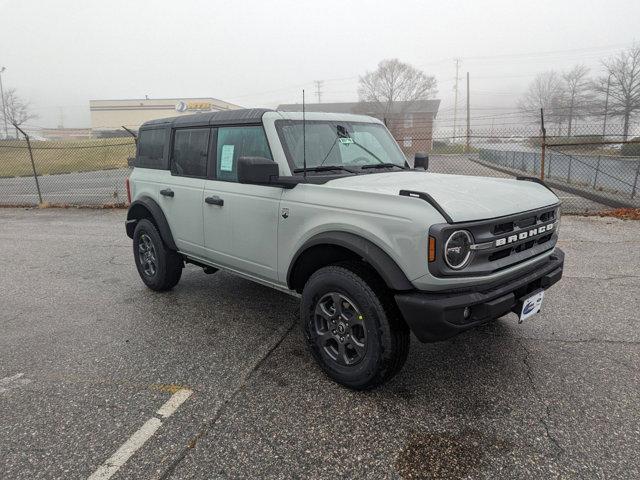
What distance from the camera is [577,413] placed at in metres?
2.60

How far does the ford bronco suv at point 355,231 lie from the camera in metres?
2.48

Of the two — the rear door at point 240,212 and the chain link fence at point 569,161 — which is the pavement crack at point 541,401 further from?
the chain link fence at point 569,161

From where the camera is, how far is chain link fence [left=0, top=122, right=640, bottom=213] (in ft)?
34.0

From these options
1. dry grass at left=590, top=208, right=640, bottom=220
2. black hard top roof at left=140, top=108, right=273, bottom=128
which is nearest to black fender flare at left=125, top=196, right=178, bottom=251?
black hard top roof at left=140, top=108, right=273, bottom=128

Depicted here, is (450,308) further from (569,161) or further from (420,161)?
(569,161)

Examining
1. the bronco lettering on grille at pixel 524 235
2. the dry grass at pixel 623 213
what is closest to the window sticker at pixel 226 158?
the bronco lettering on grille at pixel 524 235

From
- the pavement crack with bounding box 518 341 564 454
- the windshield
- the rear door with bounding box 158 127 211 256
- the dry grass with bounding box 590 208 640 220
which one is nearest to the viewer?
the pavement crack with bounding box 518 341 564 454

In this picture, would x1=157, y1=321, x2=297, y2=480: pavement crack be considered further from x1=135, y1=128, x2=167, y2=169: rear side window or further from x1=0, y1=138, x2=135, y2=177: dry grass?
x1=0, y1=138, x2=135, y2=177: dry grass

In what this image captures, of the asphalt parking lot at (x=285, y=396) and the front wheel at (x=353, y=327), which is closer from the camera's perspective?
the asphalt parking lot at (x=285, y=396)

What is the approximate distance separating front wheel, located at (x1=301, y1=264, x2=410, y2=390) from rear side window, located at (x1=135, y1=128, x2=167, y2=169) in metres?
2.53

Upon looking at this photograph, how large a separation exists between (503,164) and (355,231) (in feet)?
87.1

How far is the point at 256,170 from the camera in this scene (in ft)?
9.55

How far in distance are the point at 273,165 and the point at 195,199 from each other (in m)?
1.33

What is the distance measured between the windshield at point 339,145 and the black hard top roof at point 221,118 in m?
0.23
